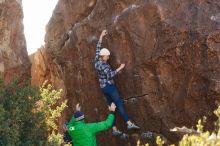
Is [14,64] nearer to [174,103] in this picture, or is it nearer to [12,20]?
[12,20]

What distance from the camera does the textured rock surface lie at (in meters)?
12.4

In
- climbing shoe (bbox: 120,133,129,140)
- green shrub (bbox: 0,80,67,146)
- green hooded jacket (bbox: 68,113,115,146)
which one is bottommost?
climbing shoe (bbox: 120,133,129,140)

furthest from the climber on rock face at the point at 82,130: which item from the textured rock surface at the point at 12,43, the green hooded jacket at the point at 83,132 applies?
the textured rock surface at the point at 12,43

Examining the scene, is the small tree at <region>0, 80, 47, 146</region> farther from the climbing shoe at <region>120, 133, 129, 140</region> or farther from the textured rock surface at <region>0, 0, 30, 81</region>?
the climbing shoe at <region>120, 133, 129, 140</region>

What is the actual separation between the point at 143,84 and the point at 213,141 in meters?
7.14

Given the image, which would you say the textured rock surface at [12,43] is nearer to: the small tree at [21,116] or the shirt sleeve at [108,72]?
the shirt sleeve at [108,72]

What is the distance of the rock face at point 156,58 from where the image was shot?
10.8m

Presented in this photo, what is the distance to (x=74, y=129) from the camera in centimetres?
954

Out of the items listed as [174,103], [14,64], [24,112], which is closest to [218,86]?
[174,103]

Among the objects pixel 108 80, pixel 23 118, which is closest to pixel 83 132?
pixel 23 118

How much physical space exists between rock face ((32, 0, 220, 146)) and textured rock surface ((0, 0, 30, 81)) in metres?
1.63

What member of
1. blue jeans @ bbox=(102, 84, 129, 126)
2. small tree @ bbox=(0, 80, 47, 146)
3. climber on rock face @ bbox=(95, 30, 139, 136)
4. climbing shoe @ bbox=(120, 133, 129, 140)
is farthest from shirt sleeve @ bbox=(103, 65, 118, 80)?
small tree @ bbox=(0, 80, 47, 146)

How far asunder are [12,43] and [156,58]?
4.38m

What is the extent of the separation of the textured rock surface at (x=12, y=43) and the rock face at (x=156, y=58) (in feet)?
5.34
